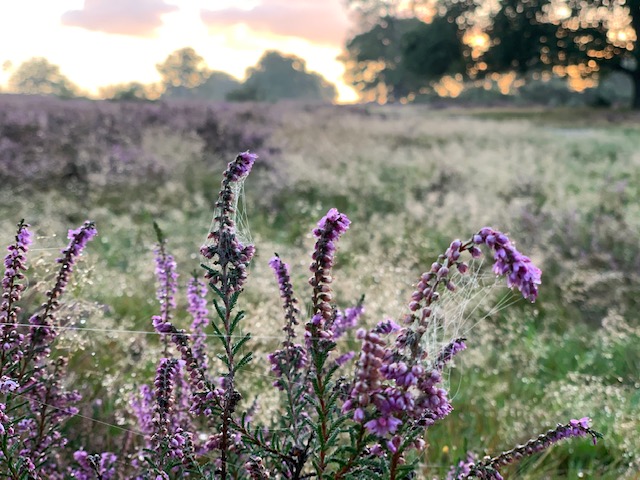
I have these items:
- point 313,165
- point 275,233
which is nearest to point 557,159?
point 313,165

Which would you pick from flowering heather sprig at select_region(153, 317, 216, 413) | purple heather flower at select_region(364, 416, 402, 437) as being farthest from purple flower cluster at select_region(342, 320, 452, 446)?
flowering heather sprig at select_region(153, 317, 216, 413)

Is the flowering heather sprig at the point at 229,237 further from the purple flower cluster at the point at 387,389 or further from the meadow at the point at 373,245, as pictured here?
the purple flower cluster at the point at 387,389

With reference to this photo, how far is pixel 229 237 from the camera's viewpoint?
4.05 ft

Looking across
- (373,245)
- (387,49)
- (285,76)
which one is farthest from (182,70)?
(373,245)

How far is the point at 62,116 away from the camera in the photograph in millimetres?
13883

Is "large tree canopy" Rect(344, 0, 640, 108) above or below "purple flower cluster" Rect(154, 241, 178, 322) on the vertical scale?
above

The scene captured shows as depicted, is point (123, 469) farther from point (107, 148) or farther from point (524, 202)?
point (107, 148)

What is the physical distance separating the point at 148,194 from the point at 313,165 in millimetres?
2823

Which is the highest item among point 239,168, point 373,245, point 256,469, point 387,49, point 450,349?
point 387,49

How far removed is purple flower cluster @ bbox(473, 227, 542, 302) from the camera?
94 centimetres

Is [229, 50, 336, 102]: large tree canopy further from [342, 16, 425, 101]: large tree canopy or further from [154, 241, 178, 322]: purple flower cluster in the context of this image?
[154, 241, 178, 322]: purple flower cluster

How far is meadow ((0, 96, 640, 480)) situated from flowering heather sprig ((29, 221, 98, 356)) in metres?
0.14

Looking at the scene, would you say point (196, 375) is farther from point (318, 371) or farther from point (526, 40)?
point (526, 40)

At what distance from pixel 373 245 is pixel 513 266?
4610mm
